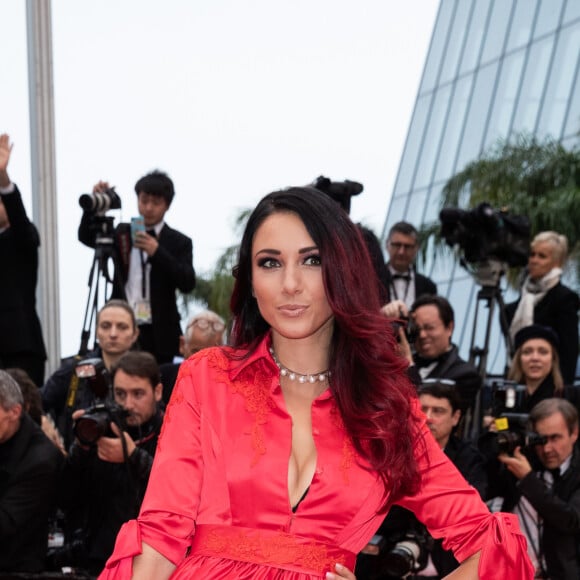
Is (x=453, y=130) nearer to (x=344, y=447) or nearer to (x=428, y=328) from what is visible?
(x=428, y=328)

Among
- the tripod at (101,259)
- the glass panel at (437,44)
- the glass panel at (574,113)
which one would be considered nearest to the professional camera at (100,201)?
the tripod at (101,259)

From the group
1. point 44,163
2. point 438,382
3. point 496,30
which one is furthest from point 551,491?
point 496,30

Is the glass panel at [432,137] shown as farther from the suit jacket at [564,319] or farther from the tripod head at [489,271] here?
the tripod head at [489,271]

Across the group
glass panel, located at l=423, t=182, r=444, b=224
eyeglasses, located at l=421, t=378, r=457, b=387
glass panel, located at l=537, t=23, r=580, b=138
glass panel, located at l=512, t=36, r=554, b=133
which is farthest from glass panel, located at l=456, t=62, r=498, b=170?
eyeglasses, located at l=421, t=378, r=457, b=387

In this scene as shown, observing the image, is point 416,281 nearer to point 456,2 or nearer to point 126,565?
point 126,565

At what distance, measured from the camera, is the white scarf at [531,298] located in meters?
6.67

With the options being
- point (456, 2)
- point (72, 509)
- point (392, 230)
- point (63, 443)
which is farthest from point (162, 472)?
point (456, 2)

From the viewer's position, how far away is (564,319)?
6.55 m

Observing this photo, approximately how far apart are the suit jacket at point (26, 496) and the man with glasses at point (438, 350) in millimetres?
1925

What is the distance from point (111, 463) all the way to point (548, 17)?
1754 cm

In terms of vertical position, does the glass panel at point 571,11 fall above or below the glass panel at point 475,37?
above

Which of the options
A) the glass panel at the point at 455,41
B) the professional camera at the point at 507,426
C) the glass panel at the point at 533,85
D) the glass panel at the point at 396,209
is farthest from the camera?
the glass panel at the point at 396,209

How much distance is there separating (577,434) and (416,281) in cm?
179

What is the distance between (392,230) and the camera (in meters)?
6.87
